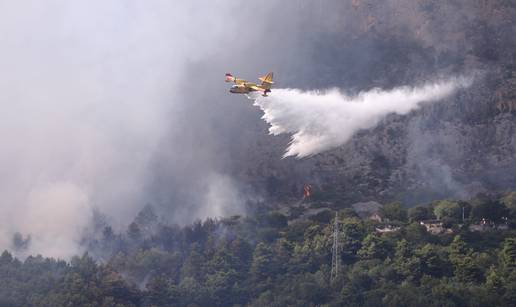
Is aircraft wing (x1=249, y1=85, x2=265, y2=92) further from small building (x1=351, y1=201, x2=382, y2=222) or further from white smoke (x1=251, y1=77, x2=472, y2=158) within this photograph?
small building (x1=351, y1=201, x2=382, y2=222)

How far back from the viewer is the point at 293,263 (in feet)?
385

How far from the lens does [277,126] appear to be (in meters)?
118

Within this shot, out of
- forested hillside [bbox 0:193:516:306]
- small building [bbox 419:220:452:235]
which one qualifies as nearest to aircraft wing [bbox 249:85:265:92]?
forested hillside [bbox 0:193:516:306]

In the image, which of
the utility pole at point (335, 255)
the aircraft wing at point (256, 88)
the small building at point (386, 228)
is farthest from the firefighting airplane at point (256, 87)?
the small building at point (386, 228)

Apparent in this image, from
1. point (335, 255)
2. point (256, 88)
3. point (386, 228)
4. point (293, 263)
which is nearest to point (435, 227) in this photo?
point (386, 228)

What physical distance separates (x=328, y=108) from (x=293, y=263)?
561 inches

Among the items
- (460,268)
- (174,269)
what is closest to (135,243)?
(174,269)

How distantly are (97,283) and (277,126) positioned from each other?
19650 millimetres

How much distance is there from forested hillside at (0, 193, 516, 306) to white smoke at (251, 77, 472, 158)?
7.57 meters

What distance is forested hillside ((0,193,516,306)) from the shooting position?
10962 centimetres

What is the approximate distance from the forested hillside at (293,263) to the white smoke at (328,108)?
7571mm

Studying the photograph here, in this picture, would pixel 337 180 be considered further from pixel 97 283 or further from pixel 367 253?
pixel 97 283

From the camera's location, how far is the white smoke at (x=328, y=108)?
11775 centimetres

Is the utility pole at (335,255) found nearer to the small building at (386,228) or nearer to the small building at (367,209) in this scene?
the small building at (386,228)
